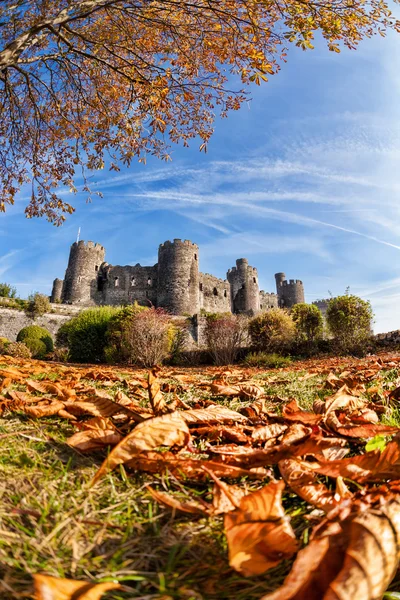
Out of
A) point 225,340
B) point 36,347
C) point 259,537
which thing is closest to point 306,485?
point 259,537

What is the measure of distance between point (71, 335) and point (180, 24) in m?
14.4

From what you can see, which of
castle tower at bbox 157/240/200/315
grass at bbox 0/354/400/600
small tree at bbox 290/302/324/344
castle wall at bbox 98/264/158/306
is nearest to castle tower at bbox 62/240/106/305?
castle wall at bbox 98/264/158/306

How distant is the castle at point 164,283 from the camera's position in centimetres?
3806

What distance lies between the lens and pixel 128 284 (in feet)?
137

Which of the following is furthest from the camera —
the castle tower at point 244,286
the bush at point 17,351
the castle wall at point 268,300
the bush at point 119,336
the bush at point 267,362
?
the castle wall at point 268,300

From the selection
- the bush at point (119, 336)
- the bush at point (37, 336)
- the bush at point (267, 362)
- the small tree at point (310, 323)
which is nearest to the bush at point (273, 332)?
the small tree at point (310, 323)

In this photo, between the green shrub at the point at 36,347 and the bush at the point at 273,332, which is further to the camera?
the green shrub at the point at 36,347

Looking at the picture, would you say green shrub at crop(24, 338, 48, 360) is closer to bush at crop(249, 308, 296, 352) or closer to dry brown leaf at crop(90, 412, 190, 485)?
bush at crop(249, 308, 296, 352)

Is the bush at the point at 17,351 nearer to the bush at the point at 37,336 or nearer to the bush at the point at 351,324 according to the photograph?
the bush at the point at 37,336

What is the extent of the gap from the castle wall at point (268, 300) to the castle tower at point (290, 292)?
3.50 ft

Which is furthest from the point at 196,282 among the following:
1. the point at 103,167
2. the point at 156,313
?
the point at 103,167

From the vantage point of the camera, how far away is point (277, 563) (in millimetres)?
672

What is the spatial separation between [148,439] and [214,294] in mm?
43114

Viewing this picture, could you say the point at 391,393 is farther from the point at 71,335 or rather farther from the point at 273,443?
the point at 71,335
